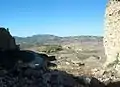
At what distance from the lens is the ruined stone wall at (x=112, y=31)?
16938 millimetres

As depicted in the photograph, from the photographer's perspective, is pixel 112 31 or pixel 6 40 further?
pixel 112 31

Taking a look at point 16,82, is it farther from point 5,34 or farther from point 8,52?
point 5,34

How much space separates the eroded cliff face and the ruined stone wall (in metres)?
5.06

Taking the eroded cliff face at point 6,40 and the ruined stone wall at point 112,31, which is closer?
the eroded cliff face at point 6,40

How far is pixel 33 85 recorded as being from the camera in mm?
12805

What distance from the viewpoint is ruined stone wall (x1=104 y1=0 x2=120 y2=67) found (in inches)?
667

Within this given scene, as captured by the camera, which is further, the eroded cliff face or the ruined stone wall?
the ruined stone wall

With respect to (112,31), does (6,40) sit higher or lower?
lower

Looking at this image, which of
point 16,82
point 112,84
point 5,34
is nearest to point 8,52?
point 5,34

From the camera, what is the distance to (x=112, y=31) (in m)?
17.3

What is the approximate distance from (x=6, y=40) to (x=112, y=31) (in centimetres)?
560

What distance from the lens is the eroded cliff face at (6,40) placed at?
15.0m

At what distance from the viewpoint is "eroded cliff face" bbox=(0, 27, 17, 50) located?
592 inches

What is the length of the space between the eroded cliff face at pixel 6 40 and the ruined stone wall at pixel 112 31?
5056mm
